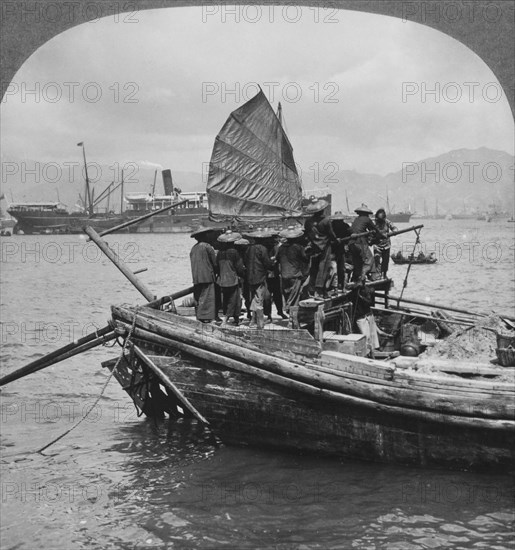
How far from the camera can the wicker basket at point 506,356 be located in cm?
684

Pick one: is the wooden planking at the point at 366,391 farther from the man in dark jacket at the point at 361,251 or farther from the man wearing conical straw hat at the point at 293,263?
the man in dark jacket at the point at 361,251

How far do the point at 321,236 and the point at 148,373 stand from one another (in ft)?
9.00

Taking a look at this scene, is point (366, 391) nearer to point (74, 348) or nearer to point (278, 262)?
point (278, 262)

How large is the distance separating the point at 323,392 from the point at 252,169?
6.22m


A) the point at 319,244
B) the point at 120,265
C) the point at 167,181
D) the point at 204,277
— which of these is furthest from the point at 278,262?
the point at 167,181

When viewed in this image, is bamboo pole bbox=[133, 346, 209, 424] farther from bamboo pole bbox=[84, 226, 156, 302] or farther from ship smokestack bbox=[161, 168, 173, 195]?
ship smokestack bbox=[161, 168, 173, 195]

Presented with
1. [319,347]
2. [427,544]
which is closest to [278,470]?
[319,347]

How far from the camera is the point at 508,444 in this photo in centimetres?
642

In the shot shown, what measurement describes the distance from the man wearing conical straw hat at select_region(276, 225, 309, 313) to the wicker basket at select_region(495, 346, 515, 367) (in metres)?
2.67

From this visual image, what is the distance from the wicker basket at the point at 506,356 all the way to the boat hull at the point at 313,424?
0.83 metres

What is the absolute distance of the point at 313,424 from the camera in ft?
23.7

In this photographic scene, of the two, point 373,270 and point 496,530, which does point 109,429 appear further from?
point 496,530

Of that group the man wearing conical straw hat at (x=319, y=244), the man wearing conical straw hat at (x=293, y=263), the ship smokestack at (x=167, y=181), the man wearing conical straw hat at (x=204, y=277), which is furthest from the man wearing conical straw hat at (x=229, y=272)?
the ship smokestack at (x=167, y=181)

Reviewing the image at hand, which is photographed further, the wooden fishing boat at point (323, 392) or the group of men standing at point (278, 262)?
the group of men standing at point (278, 262)
